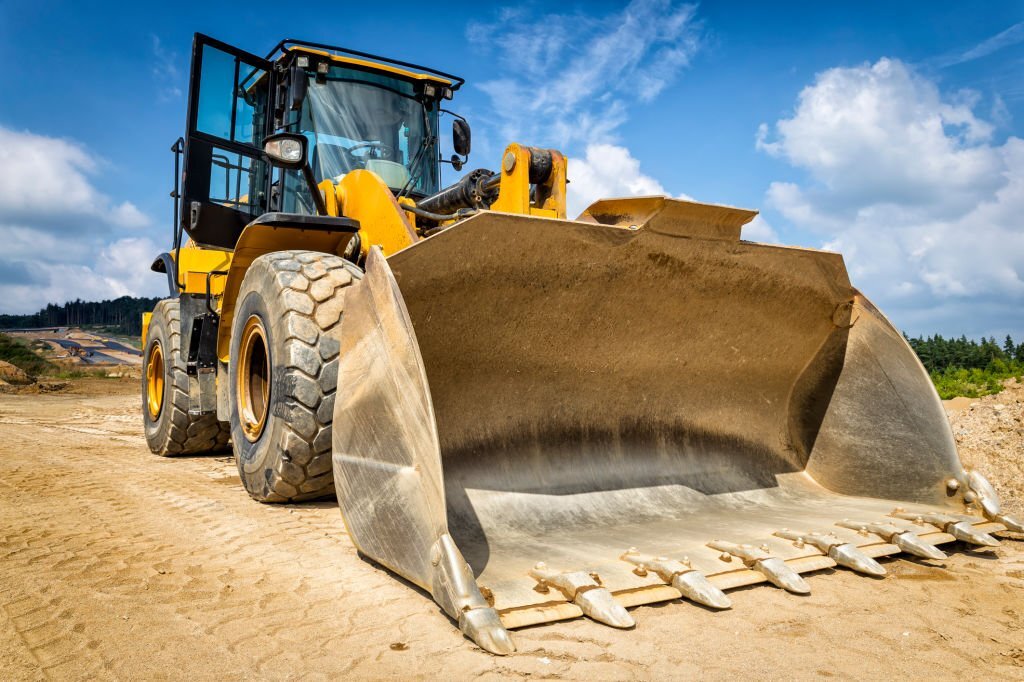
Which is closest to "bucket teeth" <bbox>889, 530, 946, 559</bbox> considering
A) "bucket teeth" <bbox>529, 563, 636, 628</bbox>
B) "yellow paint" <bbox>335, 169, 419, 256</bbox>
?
"bucket teeth" <bbox>529, 563, 636, 628</bbox>

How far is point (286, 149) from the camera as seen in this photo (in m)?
3.55

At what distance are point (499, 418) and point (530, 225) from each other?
85 cm

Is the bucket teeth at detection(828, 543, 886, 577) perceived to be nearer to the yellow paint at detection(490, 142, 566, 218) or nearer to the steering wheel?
the yellow paint at detection(490, 142, 566, 218)

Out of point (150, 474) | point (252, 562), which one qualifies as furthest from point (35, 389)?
point (252, 562)

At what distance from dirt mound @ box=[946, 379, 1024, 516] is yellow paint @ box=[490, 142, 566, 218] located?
117 inches

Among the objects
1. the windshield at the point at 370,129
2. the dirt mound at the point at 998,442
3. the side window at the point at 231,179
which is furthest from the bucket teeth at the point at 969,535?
the side window at the point at 231,179

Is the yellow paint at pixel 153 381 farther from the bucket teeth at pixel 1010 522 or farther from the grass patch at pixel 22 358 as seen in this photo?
the grass patch at pixel 22 358

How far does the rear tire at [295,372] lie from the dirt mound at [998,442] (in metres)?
3.66

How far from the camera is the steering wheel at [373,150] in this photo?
4.89 m

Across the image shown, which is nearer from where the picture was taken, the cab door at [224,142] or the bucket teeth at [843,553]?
the bucket teeth at [843,553]

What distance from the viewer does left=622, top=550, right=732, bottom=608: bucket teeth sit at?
216 cm

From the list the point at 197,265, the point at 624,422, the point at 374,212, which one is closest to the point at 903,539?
the point at 624,422

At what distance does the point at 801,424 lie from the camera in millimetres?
3896

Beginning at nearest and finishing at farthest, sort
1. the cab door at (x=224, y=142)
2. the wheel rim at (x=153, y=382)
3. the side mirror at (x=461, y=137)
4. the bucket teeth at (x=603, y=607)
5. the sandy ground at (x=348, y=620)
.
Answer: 1. the sandy ground at (x=348, y=620)
2. the bucket teeth at (x=603, y=607)
3. the cab door at (x=224, y=142)
4. the side mirror at (x=461, y=137)
5. the wheel rim at (x=153, y=382)
